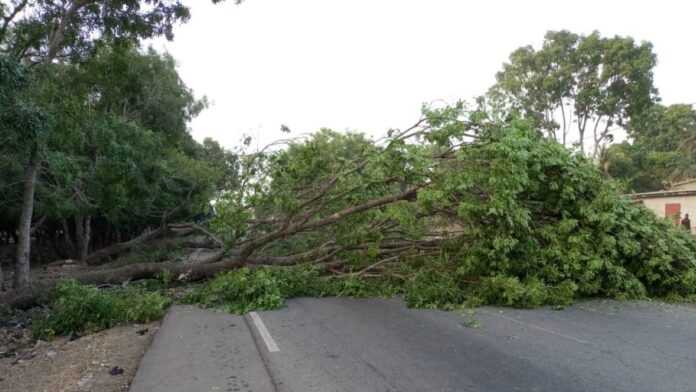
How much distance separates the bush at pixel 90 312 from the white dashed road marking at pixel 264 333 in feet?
5.68

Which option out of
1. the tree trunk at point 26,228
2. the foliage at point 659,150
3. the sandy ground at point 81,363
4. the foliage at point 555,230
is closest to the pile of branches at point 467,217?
the foliage at point 555,230

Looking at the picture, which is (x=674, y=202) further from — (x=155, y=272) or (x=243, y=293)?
(x=155, y=272)

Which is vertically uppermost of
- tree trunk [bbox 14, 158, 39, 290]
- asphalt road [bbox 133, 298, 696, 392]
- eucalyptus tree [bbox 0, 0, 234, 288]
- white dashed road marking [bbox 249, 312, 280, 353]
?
eucalyptus tree [bbox 0, 0, 234, 288]

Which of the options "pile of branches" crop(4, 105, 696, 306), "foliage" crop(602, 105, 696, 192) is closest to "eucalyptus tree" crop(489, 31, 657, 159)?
"foliage" crop(602, 105, 696, 192)

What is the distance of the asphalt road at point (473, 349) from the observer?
4.65 metres

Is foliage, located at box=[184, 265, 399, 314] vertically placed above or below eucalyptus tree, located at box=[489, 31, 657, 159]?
below

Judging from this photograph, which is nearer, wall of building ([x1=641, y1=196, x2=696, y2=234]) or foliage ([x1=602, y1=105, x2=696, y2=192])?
wall of building ([x1=641, y1=196, x2=696, y2=234])

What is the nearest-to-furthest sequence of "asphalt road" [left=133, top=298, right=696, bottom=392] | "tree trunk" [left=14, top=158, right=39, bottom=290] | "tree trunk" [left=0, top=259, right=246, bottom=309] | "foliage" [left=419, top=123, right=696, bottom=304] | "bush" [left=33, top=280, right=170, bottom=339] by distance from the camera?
1. "asphalt road" [left=133, top=298, right=696, bottom=392]
2. "bush" [left=33, top=280, right=170, bottom=339]
3. "foliage" [left=419, top=123, right=696, bottom=304]
4. "tree trunk" [left=14, top=158, right=39, bottom=290]
5. "tree trunk" [left=0, top=259, right=246, bottom=309]

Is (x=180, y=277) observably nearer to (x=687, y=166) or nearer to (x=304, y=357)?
(x=304, y=357)

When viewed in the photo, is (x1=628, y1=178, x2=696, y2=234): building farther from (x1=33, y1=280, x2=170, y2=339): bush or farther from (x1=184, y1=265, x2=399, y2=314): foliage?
(x1=33, y1=280, x2=170, y2=339): bush

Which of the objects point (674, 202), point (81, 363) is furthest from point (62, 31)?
point (674, 202)

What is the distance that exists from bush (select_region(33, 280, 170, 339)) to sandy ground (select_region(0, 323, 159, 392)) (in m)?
0.24

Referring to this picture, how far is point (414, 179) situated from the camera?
916 centimetres

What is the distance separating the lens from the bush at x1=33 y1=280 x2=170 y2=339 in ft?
25.5
